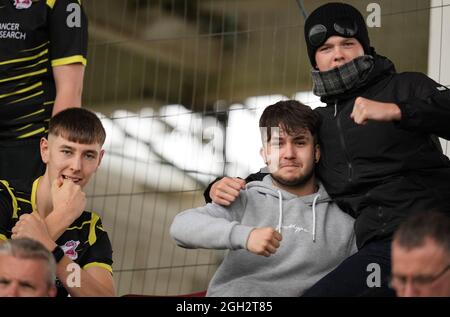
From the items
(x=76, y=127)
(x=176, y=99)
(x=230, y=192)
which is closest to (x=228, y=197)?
(x=230, y=192)

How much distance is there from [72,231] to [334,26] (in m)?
1.11

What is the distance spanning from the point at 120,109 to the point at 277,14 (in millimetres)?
1420

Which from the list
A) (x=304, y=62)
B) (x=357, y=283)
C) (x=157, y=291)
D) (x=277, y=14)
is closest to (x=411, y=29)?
(x=304, y=62)

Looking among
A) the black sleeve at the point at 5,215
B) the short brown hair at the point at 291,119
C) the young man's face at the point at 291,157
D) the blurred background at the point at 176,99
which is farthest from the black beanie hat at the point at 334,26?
the blurred background at the point at 176,99

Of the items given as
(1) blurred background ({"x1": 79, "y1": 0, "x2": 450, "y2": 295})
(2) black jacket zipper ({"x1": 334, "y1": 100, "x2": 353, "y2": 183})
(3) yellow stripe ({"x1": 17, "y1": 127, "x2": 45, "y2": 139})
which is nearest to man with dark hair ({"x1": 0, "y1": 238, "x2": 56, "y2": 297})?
(3) yellow stripe ({"x1": 17, "y1": 127, "x2": 45, "y2": 139})

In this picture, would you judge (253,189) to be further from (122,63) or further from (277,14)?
(122,63)

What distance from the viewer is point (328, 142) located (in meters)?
3.58

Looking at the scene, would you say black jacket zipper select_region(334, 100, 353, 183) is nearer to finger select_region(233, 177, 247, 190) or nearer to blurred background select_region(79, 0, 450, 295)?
finger select_region(233, 177, 247, 190)

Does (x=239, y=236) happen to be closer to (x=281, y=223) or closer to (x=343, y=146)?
(x=281, y=223)

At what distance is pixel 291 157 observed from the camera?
3.53m

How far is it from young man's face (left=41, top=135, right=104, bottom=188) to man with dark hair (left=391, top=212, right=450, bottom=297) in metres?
1.27

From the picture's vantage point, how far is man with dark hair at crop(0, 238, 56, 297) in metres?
2.80
